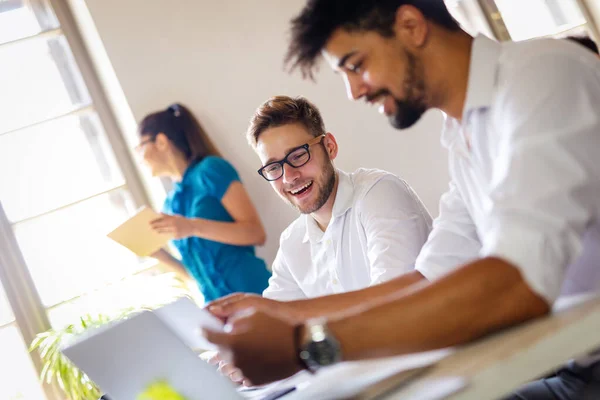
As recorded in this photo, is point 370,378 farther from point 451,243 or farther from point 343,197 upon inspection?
point 343,197

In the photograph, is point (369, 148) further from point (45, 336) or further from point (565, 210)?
point (565, 210)

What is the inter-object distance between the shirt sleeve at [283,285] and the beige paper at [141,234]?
2.40 feet

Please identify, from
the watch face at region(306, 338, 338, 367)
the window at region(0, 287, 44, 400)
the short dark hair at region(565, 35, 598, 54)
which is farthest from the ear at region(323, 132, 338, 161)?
the window at region(0, 287, 44, 400)

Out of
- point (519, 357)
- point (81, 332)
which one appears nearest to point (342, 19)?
point (519, 357)

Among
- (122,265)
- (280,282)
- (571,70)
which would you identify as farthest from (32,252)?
(571,70)

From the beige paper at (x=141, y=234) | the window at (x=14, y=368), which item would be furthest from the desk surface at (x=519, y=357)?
the window at (x=14, y=368)

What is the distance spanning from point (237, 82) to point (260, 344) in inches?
100

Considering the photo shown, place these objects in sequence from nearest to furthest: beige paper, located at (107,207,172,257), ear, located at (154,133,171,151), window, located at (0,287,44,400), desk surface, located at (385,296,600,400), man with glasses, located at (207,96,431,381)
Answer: desk surface, located at (385,296,600,400)
man with glasses, located at (207,96,431,381)
beige paper, located at (107,207,172,257)
ear, located at (154,133,171,151)
window, located at (0,287,44,400)

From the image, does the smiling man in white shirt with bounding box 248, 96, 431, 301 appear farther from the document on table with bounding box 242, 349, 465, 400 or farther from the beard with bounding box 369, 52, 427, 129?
the document on table with bounding box 242, 349, 465, 400

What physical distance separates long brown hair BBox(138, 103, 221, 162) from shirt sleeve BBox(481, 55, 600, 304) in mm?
2240

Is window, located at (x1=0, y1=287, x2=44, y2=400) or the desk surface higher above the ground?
window, located at (x1=0, y1=287, x2=44, y2=400)

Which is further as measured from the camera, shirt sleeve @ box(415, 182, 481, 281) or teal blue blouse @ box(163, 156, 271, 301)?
teal blue blouse @ box(163, 156, 271, 301)

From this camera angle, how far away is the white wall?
322cm

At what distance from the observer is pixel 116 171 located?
3498 millimetres
